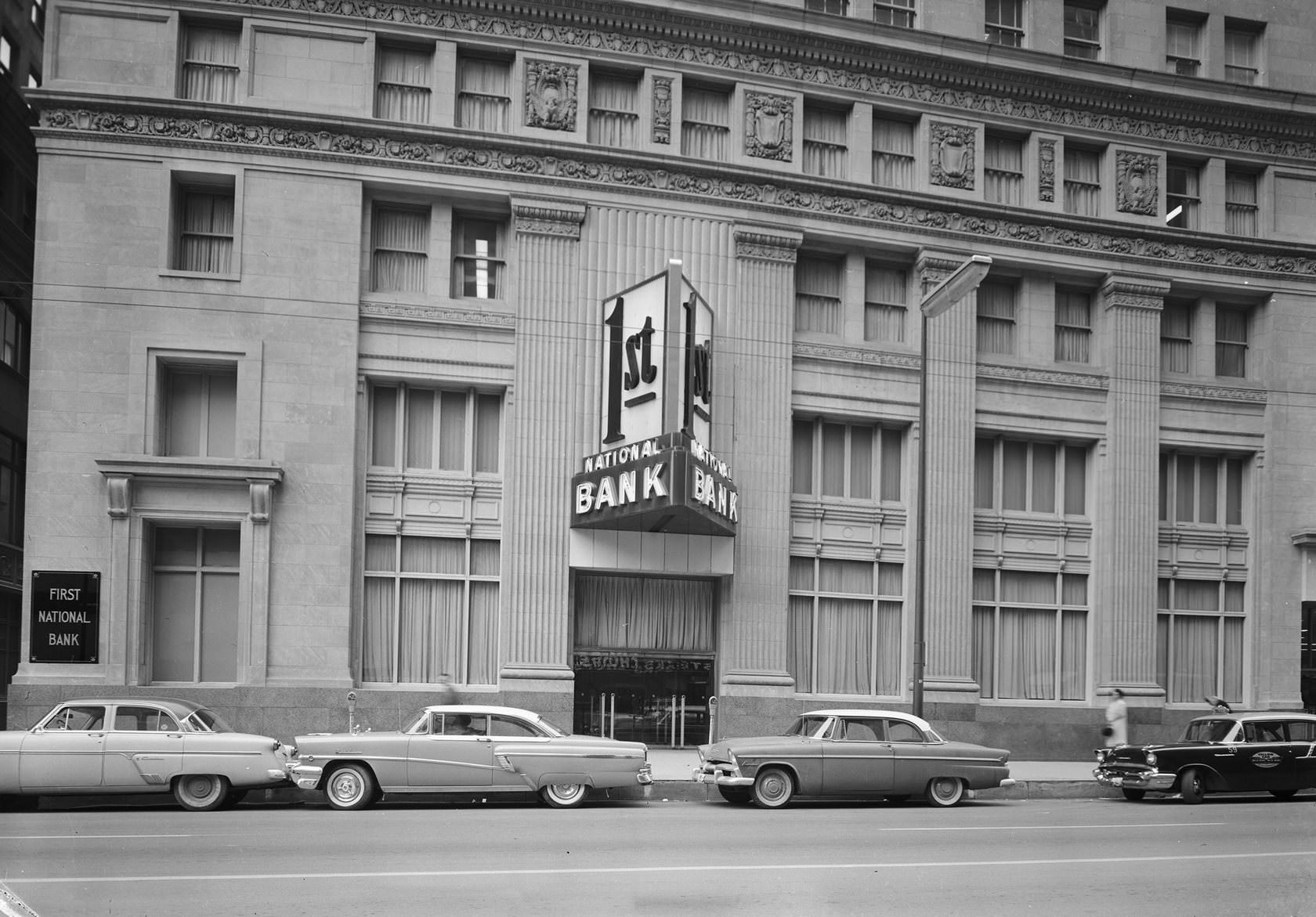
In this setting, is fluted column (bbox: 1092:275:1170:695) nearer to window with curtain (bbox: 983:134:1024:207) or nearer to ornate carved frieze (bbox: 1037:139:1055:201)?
ornate carved frieze (bbox: 1037:139:1055:201)

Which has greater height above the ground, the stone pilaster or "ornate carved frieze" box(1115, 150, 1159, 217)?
"ornate carved frieze" box(1115, 150, 1159, 217)

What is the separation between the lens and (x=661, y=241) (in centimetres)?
2550

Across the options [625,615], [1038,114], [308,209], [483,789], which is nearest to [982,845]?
[483,789]

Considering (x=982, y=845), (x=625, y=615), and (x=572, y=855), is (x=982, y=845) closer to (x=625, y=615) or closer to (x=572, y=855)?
(x=572, y=855)

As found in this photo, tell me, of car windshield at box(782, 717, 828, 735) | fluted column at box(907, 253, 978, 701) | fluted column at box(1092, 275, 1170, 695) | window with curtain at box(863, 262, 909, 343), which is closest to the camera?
car windshield at box(782, 717, 828, 735)

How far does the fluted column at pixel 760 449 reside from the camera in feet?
83.1

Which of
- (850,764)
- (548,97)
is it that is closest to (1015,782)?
(850,764)

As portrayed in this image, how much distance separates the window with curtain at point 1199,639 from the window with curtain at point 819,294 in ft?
32.8

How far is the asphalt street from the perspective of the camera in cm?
1016

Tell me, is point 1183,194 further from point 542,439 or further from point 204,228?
point 204,228

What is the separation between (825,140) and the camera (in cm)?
2717

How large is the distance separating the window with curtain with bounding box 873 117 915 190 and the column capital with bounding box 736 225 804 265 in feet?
9.21

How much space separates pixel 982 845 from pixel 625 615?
12.5m

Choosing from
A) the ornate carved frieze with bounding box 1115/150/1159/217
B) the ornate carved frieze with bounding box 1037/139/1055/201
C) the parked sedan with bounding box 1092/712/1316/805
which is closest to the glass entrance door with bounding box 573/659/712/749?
the parked sedan with bounding box 1092/712/1316/805
